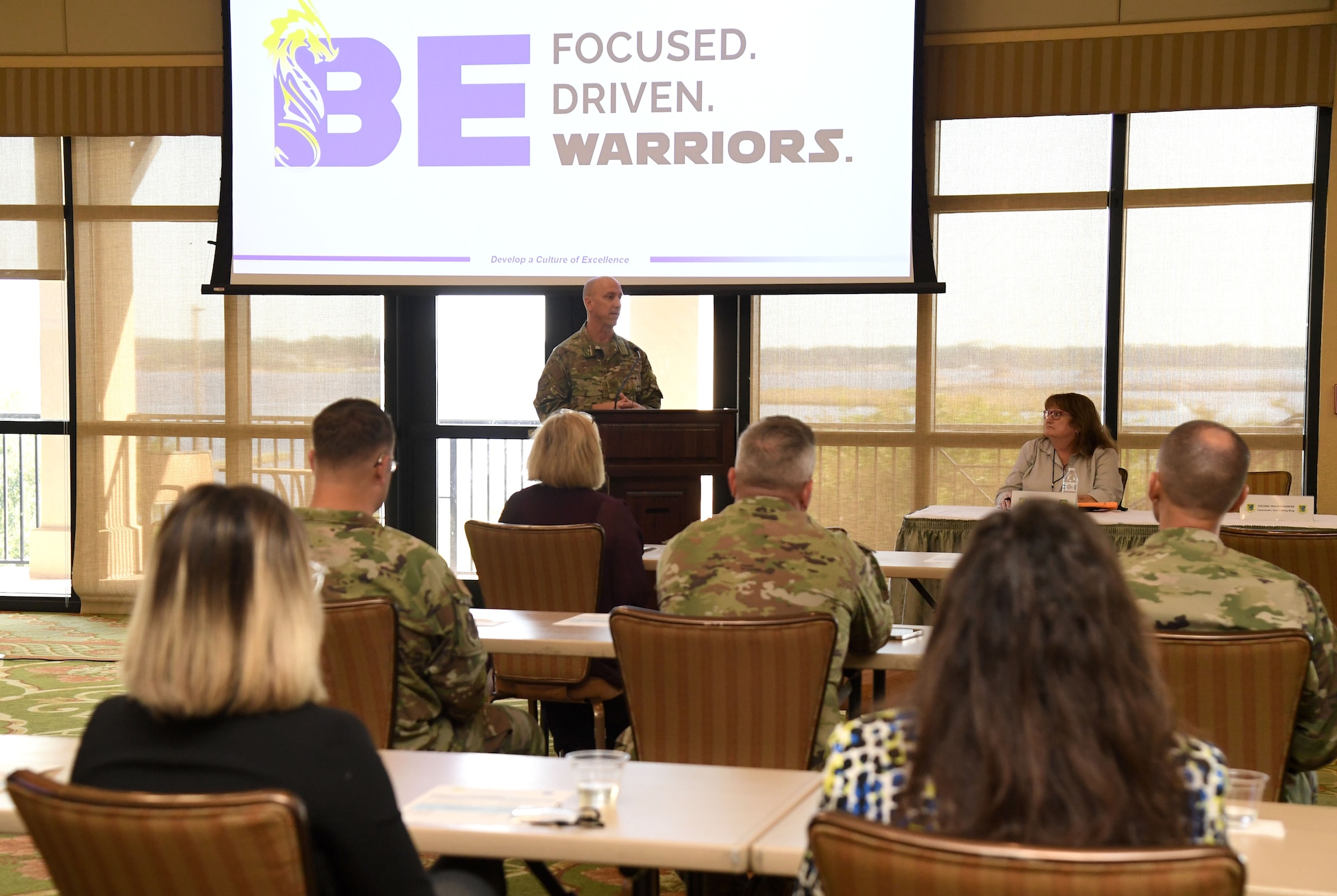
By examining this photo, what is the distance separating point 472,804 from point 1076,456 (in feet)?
15.2

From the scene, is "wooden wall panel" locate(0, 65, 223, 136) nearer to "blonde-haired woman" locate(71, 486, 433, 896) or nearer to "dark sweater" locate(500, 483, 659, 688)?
"dark sweater" locate(500, 483, 659, 688)

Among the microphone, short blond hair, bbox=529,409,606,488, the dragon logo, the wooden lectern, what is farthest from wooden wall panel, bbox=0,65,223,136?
short blond hair, bbox=529,409,606,488

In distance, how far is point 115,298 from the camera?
749 cm

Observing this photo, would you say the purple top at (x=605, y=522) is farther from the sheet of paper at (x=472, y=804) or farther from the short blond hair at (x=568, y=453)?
the sheet of paper at (x=472, y=804)

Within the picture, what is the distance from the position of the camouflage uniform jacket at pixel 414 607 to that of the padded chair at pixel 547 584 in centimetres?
105

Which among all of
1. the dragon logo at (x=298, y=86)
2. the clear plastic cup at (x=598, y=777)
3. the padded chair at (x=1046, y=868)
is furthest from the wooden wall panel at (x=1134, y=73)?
the padded chair at (x=1046, y=868)

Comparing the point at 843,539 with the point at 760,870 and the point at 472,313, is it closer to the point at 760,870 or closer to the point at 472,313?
the point at 760,870

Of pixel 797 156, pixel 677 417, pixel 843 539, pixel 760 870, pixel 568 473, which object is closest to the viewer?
pixel 760 870

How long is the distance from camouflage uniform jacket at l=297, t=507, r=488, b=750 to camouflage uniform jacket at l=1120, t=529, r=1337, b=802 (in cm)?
132

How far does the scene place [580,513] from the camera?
3.99 m

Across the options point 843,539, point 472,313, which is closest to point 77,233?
point 472,313

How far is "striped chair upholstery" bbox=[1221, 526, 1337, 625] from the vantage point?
4102mm

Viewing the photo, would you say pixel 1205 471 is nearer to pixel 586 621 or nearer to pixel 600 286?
pixel 586 621

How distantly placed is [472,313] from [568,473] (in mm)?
3590
